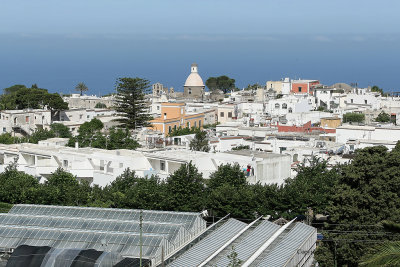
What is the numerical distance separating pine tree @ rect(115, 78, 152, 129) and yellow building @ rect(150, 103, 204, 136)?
0.80 m

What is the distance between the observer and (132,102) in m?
49.7

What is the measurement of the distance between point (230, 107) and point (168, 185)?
31.4 meters

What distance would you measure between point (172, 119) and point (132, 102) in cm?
280

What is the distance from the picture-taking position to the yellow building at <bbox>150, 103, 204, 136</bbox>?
1937 inches

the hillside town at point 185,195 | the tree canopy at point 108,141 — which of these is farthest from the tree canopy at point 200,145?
the tree canopy at point 108,141

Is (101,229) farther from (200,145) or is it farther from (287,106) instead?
(287,106)

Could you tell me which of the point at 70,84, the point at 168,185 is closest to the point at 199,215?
the point at 168,185

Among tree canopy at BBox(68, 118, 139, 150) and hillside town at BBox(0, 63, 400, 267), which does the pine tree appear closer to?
hillside town at BBox(0, 63, 400, 267)

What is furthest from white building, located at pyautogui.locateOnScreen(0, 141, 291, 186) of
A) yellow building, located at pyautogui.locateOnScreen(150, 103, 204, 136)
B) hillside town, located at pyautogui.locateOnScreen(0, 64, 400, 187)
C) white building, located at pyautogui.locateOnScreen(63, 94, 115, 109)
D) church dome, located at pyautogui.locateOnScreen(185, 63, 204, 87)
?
church dome, located at pyautogui.locateOnScreen(185, 63, 204, 87)

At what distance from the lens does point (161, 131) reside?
159 feet

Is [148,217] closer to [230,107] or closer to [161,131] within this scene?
[161,131]

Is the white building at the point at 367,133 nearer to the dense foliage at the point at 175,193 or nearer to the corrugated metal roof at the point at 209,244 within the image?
the dense foliage at the point at 175,193

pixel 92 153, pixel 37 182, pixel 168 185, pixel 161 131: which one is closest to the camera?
pixel 168 185

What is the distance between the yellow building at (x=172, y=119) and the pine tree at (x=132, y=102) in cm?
80
